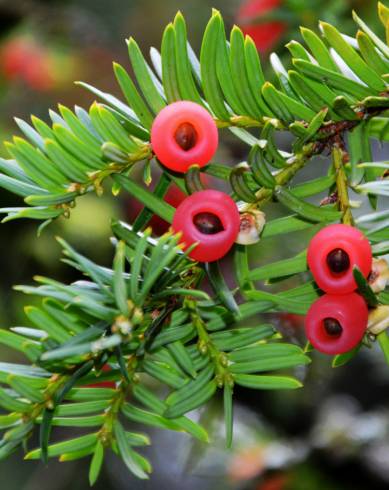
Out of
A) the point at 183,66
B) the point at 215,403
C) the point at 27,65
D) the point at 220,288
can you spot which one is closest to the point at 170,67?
the point at 183,66

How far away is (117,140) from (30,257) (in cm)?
79

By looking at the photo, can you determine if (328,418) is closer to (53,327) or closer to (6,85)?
(53,327)

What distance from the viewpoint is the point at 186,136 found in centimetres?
35

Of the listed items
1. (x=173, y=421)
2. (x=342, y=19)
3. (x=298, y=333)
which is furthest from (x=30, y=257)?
(x=173, y=421)

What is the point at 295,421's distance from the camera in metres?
0.98

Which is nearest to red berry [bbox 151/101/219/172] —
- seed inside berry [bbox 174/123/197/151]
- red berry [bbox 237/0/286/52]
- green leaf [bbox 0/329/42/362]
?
seed inside berry [bbox 174/123/197/151]

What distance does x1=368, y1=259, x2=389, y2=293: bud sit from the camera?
358mm

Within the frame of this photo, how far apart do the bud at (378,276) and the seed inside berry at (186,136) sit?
10 centimetres

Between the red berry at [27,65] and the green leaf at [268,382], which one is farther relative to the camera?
the red berry at [27,65]

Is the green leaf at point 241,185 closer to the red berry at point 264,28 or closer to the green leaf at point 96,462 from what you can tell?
the green leaf at point 96,462

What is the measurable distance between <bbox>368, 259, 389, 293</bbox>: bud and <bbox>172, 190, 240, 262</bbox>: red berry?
0.23 ft

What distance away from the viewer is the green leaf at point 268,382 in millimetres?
366

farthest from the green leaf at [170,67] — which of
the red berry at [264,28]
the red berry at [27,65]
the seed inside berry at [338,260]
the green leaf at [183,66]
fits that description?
the red berry at [27,65]

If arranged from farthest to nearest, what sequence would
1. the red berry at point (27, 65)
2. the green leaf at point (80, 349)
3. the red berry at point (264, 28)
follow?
the red berry at point (27, 65) < the red berry at point (264, 28) < the green leaf at point (80, 349)
